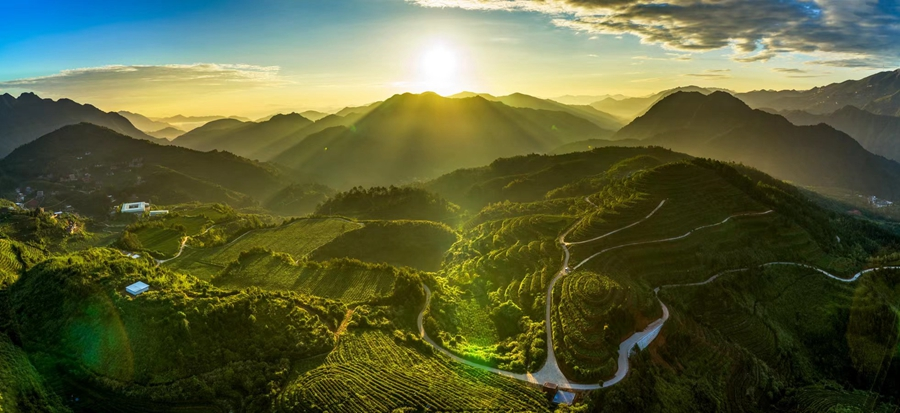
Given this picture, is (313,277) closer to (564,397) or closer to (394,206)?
(564,397)

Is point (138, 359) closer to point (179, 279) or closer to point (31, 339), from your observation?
point (31, 339)

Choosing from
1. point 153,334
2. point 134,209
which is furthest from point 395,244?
point 134,209

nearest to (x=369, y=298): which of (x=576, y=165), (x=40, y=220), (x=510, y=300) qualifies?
(x=510, y=300)

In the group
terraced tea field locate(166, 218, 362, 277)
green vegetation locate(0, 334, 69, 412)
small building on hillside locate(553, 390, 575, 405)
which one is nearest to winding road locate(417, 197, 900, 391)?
small building on hillside locate(553, 390, 575, 405)

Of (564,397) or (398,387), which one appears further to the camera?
(398,387)

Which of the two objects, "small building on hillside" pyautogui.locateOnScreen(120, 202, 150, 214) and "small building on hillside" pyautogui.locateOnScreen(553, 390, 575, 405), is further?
"small building on hillside" pyautogui.locateOnScreen(120, 202, 150, 214)

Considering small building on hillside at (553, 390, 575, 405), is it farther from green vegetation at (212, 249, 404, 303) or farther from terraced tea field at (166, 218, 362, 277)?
terraced tea field at (166, 218, 362, 277)

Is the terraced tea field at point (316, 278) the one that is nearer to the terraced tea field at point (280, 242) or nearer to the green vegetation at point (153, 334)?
the terraced tea field at point (280, 242)
